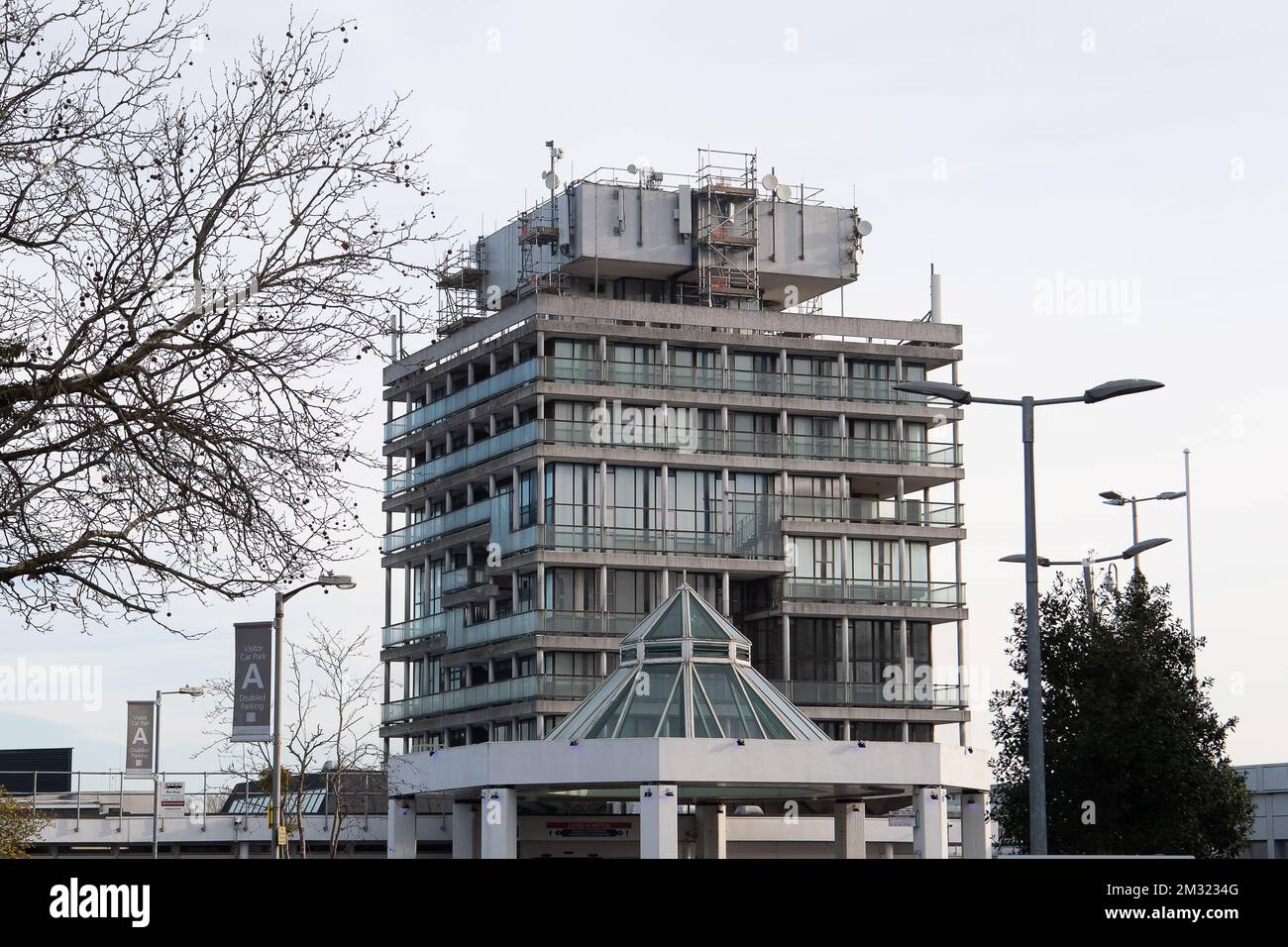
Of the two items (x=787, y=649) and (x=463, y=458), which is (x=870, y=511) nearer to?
(x=787, y=649)

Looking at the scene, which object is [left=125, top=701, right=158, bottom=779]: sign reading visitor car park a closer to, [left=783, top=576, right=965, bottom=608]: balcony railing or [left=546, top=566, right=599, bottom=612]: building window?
[left=546, top=566, right=599, bottom=612]: building window

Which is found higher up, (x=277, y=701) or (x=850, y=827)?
(x=277, y=701)

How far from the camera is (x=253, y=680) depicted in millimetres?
37094

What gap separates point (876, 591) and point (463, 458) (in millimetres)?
21545

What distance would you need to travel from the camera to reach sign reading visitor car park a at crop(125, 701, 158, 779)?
2440 inches

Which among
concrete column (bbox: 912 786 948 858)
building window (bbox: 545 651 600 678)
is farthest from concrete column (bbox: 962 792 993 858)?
building window (bbox: 545 651 600 678)

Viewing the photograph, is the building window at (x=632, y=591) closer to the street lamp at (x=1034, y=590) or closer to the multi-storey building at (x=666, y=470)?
the multi-storey building at (x=666, y=470)

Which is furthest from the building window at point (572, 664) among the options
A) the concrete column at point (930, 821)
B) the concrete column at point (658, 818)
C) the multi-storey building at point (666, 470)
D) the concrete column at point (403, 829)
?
the concrete column at point (658, 818)

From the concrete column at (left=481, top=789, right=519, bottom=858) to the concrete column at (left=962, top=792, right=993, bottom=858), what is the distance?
16297 millimetres

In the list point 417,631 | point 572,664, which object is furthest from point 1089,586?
point 417,631

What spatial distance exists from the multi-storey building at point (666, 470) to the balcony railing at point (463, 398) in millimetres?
164
